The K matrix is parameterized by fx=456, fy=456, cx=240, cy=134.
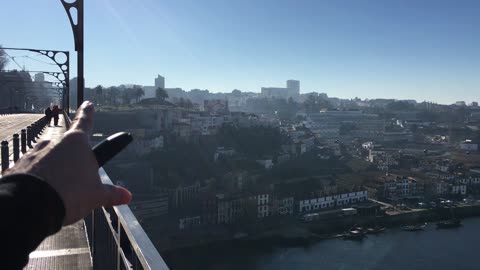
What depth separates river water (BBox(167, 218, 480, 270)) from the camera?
16484 mm

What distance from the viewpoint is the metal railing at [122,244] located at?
826mm

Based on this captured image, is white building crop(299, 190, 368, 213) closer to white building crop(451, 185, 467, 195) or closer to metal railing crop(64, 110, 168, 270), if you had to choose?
white building crop(451, 185, 467, 195)

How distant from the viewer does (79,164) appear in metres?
0.56

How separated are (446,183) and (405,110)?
1747 inches

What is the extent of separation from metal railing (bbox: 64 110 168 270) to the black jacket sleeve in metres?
0.29

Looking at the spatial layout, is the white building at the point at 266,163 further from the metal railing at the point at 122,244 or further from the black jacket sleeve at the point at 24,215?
the black jacket sleeve at the point at 24,215

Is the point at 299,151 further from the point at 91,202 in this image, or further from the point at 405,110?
the point at 405,110

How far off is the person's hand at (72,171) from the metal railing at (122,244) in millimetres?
234

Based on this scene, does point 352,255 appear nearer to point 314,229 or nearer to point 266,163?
point 314,229

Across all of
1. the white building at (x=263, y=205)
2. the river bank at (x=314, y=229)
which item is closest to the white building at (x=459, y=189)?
the river bank at (x=314, y=229)

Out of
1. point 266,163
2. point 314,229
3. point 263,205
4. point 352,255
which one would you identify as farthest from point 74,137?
point 266,163

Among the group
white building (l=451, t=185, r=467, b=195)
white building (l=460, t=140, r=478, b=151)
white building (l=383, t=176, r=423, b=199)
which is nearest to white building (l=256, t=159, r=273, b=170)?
white building (l=383, t=176, r=423, b=199)

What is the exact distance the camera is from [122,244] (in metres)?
1.12

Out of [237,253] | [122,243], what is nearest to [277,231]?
[237,253]
